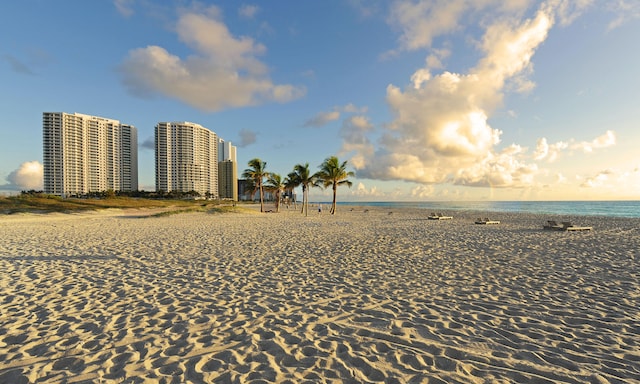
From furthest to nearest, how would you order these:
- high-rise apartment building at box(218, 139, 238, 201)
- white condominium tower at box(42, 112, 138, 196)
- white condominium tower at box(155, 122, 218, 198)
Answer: high-rise apartment building at box(218, 139, 238, 201) < white condominium tower at box(155, 122, 218, 198) < white condominium tower at box(42, 112, 138, 196)

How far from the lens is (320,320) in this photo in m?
4.61

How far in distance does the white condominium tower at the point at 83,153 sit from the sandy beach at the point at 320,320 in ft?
377

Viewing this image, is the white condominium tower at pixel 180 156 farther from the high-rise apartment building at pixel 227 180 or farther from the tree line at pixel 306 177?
the tree line at pixel 306 177

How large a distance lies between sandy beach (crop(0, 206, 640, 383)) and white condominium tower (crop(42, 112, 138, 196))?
11490cm

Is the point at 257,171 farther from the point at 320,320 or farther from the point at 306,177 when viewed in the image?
the point at 320,320

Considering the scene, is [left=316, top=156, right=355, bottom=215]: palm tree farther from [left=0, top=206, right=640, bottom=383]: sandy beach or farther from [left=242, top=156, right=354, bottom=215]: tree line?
[left=0, top=206, right=640, bottom=383]: sandy beach

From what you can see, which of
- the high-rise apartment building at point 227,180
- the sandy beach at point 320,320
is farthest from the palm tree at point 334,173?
the high-rise apartment building at point 227,180

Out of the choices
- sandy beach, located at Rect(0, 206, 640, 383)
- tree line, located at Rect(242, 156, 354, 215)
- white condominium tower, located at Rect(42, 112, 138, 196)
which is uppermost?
white condominium tower, located at Rect(42, 112, 138, 196)

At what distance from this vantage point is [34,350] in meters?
3.70

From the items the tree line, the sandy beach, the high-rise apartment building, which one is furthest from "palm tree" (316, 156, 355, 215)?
the high-rise apartment building

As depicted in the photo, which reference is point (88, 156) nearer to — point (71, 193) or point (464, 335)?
point (71, 193)

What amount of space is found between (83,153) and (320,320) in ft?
407

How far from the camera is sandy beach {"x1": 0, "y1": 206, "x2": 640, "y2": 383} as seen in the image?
10.7ft

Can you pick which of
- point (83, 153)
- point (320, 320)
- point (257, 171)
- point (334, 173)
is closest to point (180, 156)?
point (83, 153)
